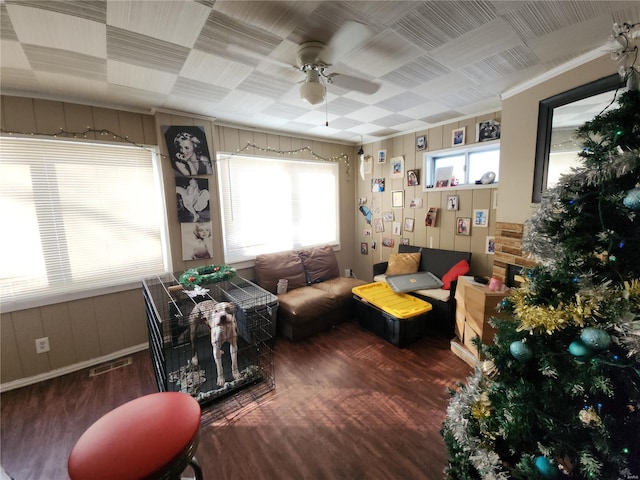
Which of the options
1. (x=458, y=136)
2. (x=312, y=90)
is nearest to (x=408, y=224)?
(x=458, y=136)

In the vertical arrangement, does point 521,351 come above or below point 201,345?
above

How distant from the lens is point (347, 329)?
3.17m

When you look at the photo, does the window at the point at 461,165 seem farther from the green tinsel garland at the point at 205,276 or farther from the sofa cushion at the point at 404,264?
the green tinsel garland at the point at 205,276

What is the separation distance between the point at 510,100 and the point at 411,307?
2.08 m

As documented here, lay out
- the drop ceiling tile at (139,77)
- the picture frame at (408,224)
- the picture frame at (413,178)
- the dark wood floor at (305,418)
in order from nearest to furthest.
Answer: the dark wood floor at (305,418) < the drop ceiling tile at (139,77) < the picture frame at (413,178) < the picture frame at (408,224)

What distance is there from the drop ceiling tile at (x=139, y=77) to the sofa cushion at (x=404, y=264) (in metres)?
3.01

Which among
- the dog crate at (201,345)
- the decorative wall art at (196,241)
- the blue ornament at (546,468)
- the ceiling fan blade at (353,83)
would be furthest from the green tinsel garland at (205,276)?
the blue ornament at (546,468)

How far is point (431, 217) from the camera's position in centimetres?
345

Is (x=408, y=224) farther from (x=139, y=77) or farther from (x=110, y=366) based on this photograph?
(x=110, y=366)

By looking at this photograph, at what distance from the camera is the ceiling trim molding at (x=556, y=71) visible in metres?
1.69

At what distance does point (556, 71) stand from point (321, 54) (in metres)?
1.70

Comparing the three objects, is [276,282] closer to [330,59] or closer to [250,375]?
[250,375]

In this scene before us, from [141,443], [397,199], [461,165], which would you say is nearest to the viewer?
[141,443]

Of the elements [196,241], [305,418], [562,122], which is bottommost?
[305,418]
